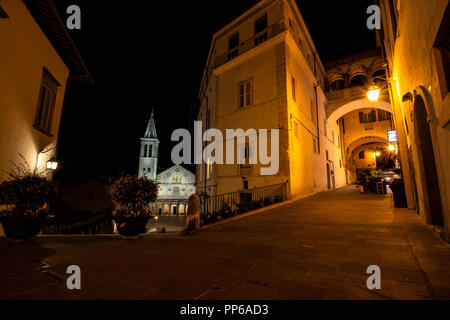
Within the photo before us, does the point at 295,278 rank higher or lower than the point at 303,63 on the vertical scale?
lower

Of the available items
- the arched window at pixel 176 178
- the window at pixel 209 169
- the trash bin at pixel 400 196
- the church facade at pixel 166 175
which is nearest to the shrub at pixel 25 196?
the trash bin at pixel 400 196

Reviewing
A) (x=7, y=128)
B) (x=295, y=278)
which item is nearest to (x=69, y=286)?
(x=295, y=278)

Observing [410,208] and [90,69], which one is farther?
[90,69]

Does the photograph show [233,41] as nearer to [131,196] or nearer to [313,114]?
[313,114]

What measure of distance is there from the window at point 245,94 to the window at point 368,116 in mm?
16570

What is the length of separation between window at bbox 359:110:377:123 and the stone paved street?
22218mm

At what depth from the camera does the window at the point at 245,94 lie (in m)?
13.7

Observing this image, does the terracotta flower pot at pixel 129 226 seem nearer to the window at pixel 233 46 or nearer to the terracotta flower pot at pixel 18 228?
the terracotta flower pot at pixel 18 228

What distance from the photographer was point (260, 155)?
1208 centimetres

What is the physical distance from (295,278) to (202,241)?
8.25 feet

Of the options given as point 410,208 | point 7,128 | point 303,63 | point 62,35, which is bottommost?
point 410,208
